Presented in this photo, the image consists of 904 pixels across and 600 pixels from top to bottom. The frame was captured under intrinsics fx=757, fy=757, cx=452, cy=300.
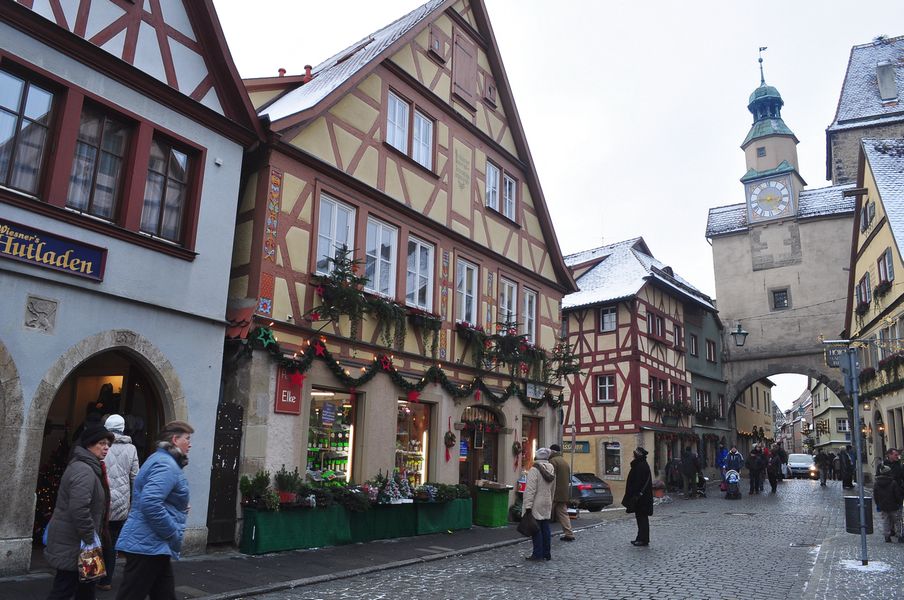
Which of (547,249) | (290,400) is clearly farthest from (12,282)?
(547,249)

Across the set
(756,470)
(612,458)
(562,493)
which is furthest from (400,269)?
(612,458)

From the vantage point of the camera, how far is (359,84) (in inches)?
556

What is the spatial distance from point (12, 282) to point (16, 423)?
1569 millimetres

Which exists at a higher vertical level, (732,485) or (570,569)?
(732,485)

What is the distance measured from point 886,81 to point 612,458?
93.0 feet

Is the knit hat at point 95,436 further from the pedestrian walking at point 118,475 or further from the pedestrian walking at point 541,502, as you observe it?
the pedestrian walking at point 541,502

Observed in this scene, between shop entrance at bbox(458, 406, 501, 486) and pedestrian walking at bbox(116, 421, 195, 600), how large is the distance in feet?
35.2

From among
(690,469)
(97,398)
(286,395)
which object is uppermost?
(286,395)

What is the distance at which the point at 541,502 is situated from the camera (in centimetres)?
1144

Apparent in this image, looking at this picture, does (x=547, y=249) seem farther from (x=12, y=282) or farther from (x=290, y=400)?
(x=12, y=282)

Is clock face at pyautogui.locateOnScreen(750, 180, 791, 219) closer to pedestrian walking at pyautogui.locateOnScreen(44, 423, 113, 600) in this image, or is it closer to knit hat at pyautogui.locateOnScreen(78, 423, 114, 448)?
knit hat at pyautogui.locateOnScreen(78, 423, 114, 448)

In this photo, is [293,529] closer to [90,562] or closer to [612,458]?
[90,562]

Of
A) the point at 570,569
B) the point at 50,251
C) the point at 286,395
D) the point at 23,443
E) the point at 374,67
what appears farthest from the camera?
the point at 374,67

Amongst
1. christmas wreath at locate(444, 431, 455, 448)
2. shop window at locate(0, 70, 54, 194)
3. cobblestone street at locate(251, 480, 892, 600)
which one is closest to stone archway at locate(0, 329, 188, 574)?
shop window at locate(0, 70, 54, 194)
